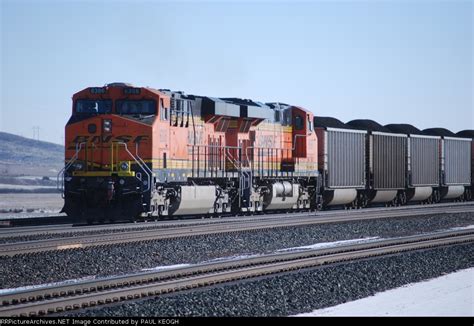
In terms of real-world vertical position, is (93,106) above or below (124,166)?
above

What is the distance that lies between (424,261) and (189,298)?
575cm

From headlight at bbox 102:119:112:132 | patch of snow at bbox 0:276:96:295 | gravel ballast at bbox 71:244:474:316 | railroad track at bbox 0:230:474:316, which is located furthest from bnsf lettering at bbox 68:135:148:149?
patch of snow at bbox 0:276:96:295

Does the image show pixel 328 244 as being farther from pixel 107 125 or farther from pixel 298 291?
pixel 107 125

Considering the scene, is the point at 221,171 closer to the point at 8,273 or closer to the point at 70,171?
the point at 70,171

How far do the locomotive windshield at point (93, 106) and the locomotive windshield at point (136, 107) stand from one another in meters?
0.28

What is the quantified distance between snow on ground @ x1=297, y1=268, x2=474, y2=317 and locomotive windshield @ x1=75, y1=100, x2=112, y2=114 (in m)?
12.2

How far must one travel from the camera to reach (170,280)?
11.9m

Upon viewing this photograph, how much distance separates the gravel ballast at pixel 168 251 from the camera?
496 inches

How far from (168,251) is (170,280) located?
3.57 meters

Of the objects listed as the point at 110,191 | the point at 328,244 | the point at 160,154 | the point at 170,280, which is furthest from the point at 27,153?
the point at 170,280

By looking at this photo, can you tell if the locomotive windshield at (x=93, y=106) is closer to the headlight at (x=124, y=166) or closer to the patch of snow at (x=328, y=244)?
the headlight at (x=124, y=166)

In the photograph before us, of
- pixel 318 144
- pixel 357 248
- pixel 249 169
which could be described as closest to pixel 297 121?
pixel 318 144

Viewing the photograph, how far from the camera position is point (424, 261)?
14.2m

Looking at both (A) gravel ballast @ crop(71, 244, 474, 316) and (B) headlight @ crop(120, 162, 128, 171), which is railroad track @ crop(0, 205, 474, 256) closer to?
(B) headlight @ crop(120, 162, 128, 171)
